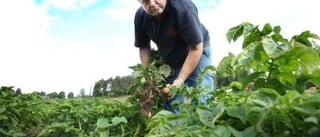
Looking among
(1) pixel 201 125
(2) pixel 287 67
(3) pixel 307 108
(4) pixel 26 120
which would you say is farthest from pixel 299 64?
(4) pixel 26 120

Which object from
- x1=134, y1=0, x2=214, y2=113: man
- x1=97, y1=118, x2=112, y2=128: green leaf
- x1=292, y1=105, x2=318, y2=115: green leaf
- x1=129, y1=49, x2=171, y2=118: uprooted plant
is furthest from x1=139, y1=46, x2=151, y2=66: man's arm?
x1=292, y1=105, x2=318, y2=115: green leaf

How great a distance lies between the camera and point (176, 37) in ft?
11.2

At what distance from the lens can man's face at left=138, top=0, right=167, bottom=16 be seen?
3.11 m

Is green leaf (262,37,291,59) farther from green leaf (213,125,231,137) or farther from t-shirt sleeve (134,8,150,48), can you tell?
t-shirt sleeve (134,8,150,48)

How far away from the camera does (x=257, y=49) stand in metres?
1.13

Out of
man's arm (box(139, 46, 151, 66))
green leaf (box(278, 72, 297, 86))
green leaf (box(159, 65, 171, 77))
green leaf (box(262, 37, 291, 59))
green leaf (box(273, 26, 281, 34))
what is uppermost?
man's arm (box(139, 46, 151, 66))

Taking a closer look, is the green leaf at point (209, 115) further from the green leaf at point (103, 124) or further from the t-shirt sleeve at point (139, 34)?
the t-shirt sleeve at point (139, 34)

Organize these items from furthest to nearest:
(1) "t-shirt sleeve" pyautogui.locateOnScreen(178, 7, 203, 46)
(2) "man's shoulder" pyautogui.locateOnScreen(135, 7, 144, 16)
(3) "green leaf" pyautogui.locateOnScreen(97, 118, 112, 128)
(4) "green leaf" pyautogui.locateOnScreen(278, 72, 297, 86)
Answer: (2) "man's shoulder" pyautogui.locateOnScreen(135, 7, 144, 16)
(1) "t-shirt sleeve" pyautogui.locateOnScreen(178, 7, 203, 46)
(3) "green leaf" pyautogui.locateOnScreen(97, 118, 112, 128)
(4) "green leaf" pyautogui.locateOnScreen(278, 72, 297, 86)

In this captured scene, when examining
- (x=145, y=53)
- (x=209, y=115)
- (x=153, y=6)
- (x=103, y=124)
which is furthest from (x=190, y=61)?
(x=209, y=115)

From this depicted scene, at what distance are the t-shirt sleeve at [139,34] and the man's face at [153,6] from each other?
44cm

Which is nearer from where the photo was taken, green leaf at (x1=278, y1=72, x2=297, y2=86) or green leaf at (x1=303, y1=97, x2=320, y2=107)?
green leaf at (x1=303, y1=97, x2=320, y2=107)

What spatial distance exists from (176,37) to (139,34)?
1.36 feet

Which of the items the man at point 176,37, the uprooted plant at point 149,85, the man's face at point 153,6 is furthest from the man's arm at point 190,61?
the man's face at point 153,6

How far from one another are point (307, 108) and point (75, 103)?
11.7 feet
